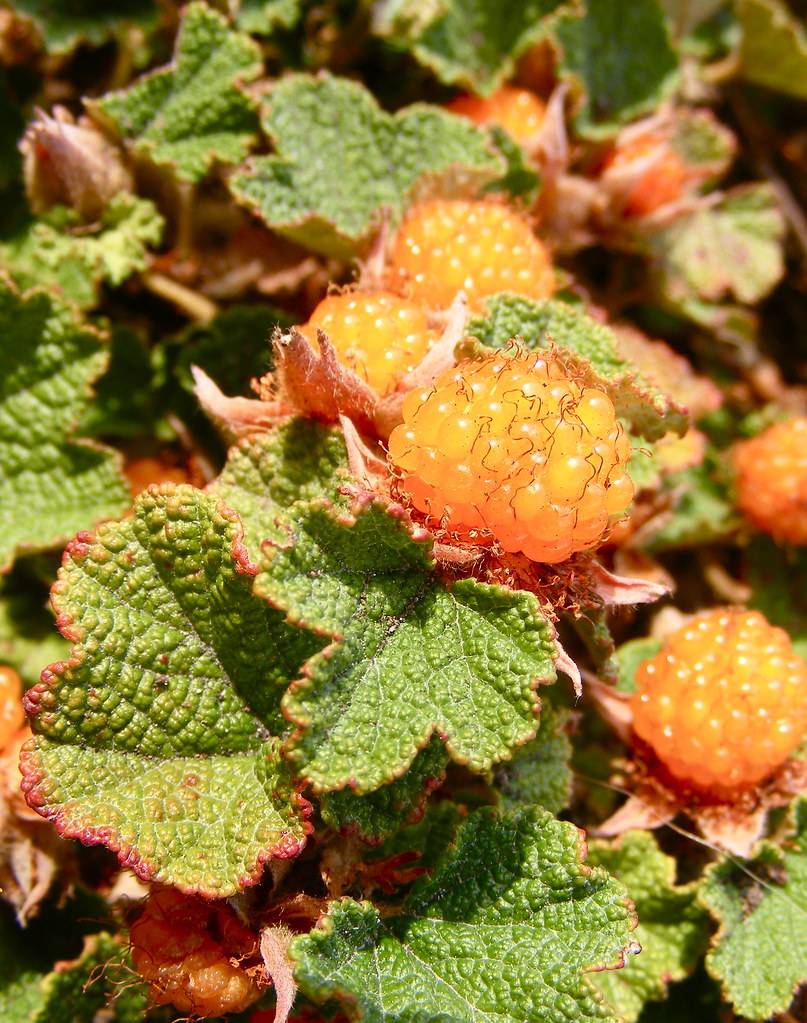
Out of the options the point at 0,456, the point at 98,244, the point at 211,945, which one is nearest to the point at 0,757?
the point at 211,945

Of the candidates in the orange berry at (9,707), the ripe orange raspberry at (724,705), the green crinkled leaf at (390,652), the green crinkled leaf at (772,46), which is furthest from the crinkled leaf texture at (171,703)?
the green crinkled leaf at (772,46)

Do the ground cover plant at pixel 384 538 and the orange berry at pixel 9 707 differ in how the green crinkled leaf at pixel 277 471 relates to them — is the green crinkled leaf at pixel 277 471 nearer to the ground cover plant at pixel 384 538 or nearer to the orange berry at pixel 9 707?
the ground cover plant at pixel 384 538

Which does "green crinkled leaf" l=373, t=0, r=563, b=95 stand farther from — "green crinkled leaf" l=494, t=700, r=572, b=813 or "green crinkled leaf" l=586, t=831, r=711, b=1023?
"green crinkled leaf" l=586, t=831, r=711, b=1023

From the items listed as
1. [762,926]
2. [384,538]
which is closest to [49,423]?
[384,538]

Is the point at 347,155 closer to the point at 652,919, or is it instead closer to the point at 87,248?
the point at 87,248

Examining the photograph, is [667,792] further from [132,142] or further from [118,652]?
[132,142]
